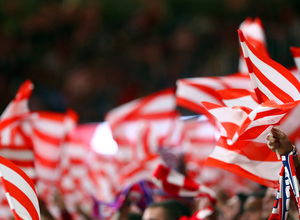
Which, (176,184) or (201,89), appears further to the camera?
(201,89)

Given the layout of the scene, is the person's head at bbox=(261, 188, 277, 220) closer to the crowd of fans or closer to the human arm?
the human arm

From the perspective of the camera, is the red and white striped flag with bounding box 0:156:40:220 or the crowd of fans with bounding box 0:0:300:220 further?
the crowd of fans with bounding box 0:0:300:220

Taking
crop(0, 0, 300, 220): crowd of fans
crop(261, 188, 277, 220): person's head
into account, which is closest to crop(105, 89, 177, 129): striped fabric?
crop(261, 188, 277, 220): person's head

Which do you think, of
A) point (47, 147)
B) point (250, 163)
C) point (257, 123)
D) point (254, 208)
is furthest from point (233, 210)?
point (257, 123)

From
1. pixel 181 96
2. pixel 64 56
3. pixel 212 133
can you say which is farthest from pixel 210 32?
pixel 181 96

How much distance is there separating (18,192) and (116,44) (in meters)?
12.4

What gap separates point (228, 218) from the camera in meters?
3.96

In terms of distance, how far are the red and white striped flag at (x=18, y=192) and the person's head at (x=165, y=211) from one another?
0.97m

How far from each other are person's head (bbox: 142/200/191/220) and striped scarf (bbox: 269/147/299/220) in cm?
117

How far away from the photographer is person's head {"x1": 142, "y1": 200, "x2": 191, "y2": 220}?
11.1ft

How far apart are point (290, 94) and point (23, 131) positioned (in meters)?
2.18

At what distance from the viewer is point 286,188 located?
228 cm

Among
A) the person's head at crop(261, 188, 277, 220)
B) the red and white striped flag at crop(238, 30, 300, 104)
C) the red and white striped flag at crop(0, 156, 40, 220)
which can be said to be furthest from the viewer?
the person's head at crop(261, 188, 277, 220)

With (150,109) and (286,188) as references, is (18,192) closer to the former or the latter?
Answer: (286,188)
